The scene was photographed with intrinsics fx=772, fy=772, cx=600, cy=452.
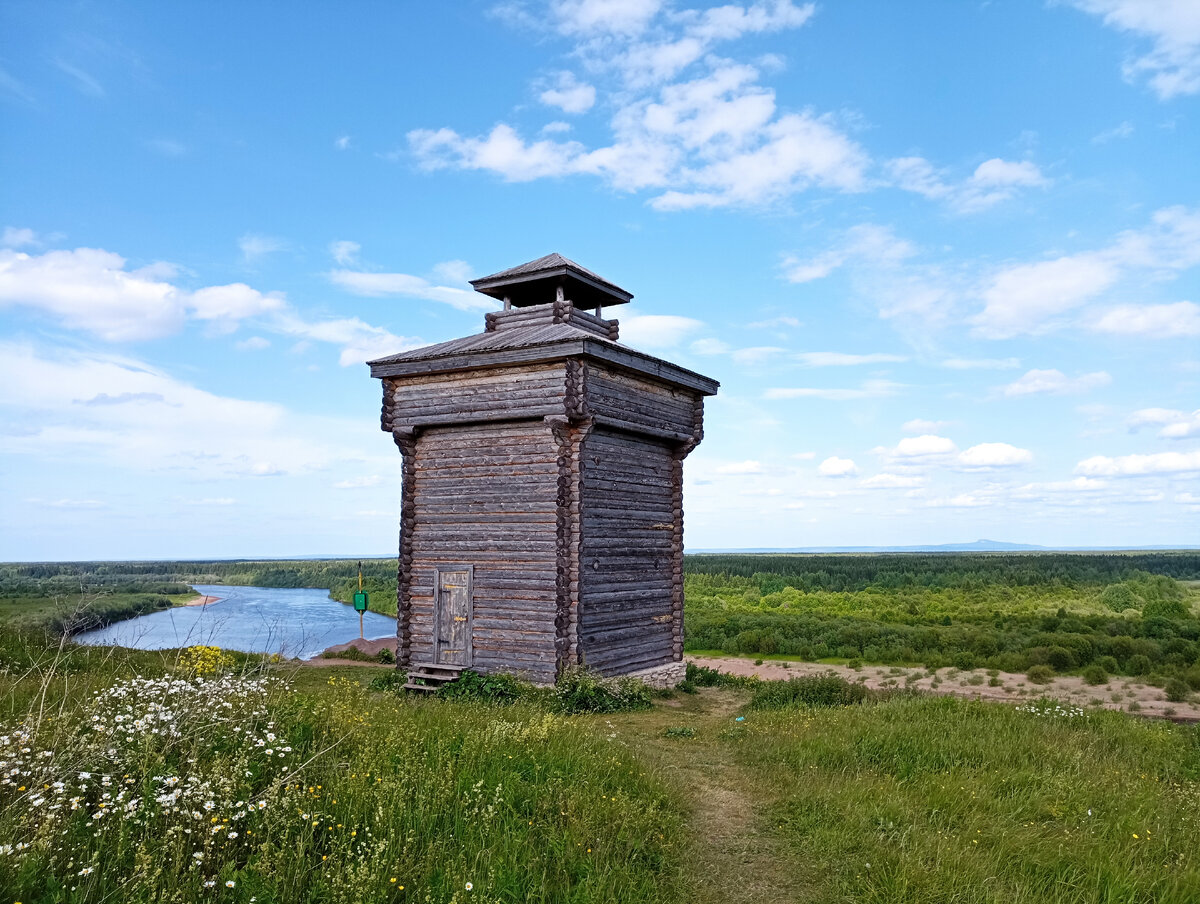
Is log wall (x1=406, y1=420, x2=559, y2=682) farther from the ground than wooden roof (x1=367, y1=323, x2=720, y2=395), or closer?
closer

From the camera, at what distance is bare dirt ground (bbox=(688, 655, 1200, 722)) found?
19.8m

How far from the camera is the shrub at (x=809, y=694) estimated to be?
1555cm

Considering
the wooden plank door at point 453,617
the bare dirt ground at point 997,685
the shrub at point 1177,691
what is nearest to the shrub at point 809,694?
the bare dirt ground at point 997,685

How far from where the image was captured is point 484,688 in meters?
15.6

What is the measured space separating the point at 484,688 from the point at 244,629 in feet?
39.9

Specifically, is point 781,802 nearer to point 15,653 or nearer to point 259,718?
point 259,718

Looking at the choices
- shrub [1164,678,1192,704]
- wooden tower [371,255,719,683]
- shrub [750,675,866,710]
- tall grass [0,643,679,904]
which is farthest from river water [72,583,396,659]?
shrub [1164,678,1192,704]

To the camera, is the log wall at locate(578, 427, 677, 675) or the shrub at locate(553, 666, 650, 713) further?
the log wall at locate(578, 427, 677, 675)

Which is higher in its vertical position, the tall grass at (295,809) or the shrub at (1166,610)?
the tall grass at (295,809)

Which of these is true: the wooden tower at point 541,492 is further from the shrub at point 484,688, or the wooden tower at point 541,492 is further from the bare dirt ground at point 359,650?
the bare dirt ground at point 359,650

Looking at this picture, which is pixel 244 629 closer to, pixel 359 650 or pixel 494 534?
pixel 359 650

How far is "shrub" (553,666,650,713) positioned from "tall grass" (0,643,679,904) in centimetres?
684

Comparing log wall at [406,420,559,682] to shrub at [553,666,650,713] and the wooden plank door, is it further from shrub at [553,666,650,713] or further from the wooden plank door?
shrub at [553,666,650,713]

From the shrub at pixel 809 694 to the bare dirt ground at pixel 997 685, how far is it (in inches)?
150
